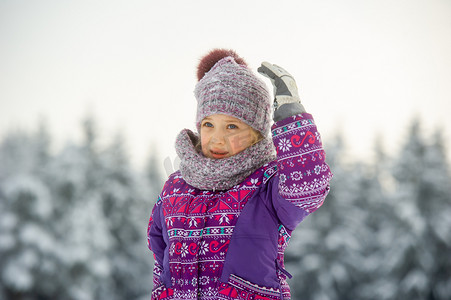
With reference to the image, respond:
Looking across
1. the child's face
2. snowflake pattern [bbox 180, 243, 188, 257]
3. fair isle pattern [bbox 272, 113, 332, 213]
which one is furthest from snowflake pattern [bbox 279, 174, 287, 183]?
snowflake pattern [bbox 180, 243, 188, 257]

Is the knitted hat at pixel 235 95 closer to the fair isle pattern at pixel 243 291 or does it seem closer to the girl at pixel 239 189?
the girl at pixel 239 189

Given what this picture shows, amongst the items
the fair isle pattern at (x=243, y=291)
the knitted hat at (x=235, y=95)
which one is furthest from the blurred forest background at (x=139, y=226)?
the fair isle pattern at (x=243, y=291)

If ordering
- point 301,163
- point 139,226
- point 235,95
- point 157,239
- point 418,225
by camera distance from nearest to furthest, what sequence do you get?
point 301,163, point 235,95, point 157,239, point 418,225, point 139,226

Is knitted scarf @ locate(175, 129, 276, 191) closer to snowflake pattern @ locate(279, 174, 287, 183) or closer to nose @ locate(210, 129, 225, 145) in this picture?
nose @ locate(210, 129, 225, 145)

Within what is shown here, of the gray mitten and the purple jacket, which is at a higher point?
the gray mitten

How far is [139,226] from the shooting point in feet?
72.7

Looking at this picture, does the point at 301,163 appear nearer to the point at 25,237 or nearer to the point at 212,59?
the point at 212,59

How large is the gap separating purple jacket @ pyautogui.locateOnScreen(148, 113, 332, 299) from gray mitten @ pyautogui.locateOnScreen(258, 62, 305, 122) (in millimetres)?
42

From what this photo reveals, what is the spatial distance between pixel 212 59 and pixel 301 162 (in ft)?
3.53

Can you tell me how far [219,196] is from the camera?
2.23 metres

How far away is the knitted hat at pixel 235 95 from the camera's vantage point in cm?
228

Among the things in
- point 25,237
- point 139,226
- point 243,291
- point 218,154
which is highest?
point 139,226

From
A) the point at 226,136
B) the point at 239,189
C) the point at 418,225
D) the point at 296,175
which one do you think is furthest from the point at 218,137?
the point at 418,225

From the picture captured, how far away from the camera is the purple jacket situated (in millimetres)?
1922
